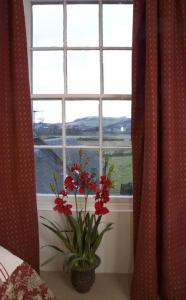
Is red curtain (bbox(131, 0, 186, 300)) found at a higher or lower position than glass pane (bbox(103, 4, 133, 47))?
lower

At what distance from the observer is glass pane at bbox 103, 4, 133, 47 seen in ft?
6.49

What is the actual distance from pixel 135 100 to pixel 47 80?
72 centimetres

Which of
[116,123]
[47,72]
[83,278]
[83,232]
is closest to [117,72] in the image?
[116,123]

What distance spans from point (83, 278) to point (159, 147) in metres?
0.94

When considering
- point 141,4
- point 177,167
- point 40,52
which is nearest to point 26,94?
point 40,52

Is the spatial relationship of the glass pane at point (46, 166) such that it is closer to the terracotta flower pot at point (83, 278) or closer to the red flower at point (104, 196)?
the red flower at point (104, 196)

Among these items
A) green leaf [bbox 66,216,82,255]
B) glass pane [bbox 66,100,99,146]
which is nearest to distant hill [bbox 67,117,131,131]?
glass pane [bbox 66,100,99,146]

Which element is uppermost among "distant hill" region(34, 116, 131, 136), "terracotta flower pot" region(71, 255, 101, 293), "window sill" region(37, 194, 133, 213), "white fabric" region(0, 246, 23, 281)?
"distant hill" region(34, 116, 131, 136)

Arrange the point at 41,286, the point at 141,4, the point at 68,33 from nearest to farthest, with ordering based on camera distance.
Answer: the point at 41,286, the point at 141,4, the point at 68,33

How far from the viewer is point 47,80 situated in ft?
6.64

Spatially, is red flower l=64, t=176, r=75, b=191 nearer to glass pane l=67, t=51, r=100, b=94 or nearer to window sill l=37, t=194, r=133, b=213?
window sill l=37, t=194, r=133, b=213

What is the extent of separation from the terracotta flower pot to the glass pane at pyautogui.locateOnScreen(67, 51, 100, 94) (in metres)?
1.21

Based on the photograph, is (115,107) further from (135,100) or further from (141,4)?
(141,4)

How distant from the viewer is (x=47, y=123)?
6.70ft
